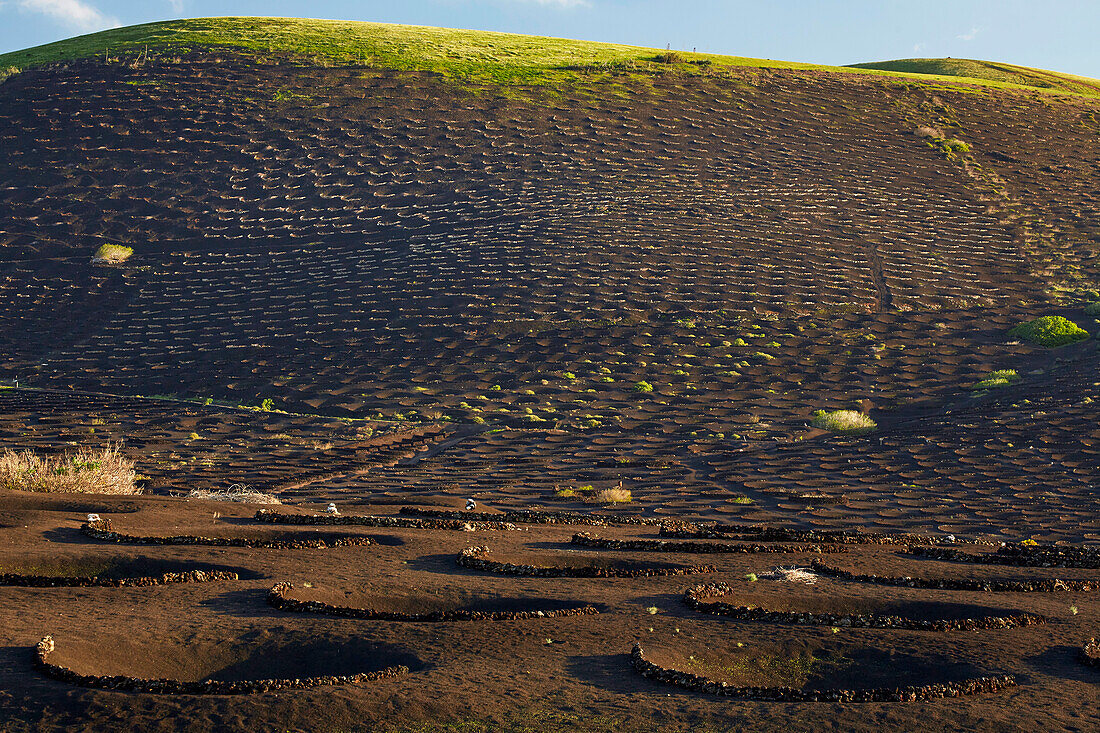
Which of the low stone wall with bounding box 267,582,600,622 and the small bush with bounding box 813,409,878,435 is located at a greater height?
the low stone wall with bounding box 267,582,600,622

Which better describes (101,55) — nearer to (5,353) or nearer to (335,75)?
(335,75)

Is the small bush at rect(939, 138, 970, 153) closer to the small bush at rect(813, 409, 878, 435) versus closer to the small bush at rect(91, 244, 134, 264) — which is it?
the small bush at rect(813, 409, 878, 435)

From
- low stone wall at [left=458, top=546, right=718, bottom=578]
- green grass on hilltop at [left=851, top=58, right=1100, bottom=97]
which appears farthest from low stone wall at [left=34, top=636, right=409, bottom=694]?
green grass on hilltop at [left=851, top=58, right=1100, bottom=97]

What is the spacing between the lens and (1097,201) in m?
39.3

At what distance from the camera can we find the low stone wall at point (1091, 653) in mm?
7988

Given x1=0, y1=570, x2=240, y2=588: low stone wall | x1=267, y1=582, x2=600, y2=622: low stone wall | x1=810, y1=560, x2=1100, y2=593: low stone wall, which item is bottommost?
x1=0, y1=570, x2=240, y2=588: low stone wall

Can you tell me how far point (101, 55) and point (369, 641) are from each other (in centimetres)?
5022

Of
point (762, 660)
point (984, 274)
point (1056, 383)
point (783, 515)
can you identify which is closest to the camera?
point (762, 660)

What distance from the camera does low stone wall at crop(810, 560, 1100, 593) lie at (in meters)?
11.0

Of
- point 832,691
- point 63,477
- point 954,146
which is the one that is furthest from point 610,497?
point 954,146

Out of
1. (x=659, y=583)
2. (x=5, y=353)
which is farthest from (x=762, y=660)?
(x=5, y=353)

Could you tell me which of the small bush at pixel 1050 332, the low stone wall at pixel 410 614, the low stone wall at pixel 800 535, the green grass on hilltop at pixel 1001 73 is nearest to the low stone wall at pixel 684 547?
the low stone wall at pixel 800 535

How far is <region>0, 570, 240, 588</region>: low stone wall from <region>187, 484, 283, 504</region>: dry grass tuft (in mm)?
5510

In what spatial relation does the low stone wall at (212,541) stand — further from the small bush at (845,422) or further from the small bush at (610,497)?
the small bush at (845,422)
